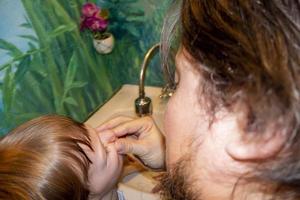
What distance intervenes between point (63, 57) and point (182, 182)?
2.16 ft

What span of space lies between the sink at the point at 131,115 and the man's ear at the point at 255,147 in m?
0.57

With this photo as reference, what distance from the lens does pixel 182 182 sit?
58cm

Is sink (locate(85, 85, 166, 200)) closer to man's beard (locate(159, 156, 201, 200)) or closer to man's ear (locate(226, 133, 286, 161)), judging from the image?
man's beard (locate(159, 156, 201, 200))

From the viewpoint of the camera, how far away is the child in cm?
70

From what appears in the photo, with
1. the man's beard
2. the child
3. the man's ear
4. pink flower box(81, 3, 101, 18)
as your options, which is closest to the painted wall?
pink flower box(81, 3, 101, 18)

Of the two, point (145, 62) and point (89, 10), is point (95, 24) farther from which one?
point (145, 62)

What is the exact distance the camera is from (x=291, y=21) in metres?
0.40

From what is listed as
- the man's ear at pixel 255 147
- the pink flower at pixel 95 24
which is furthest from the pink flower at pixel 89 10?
the man's ear at pixel 255 147

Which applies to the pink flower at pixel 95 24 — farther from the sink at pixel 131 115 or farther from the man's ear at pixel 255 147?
the man's ear at pixel 255 147

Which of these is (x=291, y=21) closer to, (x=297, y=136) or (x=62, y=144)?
(x=297, y=136)

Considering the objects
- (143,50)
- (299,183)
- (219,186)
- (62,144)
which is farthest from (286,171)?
(143,50)

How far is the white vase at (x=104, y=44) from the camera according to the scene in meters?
1.24

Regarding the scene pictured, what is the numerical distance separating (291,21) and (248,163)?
0.18 meters

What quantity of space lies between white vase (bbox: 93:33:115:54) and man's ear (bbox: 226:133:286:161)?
84 centimetres
